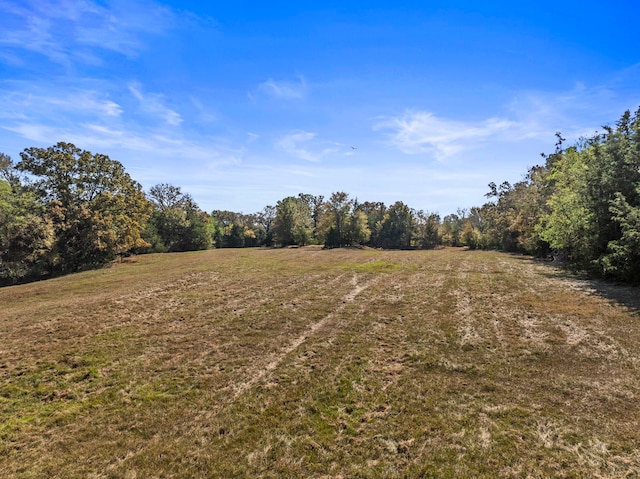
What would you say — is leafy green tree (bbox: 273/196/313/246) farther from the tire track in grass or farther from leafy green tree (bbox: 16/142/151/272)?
the tire track in grass

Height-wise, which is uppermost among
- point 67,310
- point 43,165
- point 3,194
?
point 43,165

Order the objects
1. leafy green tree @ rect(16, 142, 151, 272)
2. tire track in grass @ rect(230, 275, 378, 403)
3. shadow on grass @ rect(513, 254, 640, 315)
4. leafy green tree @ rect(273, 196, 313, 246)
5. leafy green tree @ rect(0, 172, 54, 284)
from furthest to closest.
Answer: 1. leafy green tree @ rect(273, 196, 313, 246)
2. leafy green tree @ rect(16, 142, 151, 272)
3. leafy green tree @ rect(0, 172, 54, 284)
4. shadow on grass @ rect(513, 254, 640, 315)
5. tire track in grass @ rect(230, 275, 378, 403)

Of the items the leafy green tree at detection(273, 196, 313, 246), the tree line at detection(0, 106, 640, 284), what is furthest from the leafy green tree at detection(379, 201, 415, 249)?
the leafy green tree at detection(273, 196, 313, 246)

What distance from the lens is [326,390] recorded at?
597cm

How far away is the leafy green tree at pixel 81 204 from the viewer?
28.2 metres

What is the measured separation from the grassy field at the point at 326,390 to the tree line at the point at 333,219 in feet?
24.5

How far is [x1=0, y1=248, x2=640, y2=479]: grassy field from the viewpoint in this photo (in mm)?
4152

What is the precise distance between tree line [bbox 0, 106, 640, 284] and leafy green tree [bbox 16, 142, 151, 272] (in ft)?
0.29

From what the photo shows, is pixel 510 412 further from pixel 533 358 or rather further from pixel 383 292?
pixel 383 292

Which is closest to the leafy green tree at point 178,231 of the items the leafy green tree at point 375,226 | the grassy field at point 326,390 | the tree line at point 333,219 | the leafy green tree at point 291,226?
the tree line at point 333,219

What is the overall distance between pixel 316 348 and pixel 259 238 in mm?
73292

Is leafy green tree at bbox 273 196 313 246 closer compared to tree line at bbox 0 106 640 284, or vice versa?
Result: tree line at bbox 0 106 640 284

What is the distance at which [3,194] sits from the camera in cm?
2600

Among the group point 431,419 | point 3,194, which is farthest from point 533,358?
point 3,194
